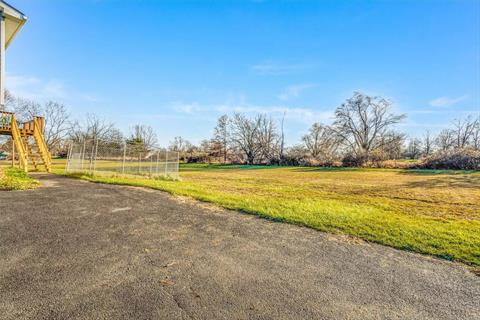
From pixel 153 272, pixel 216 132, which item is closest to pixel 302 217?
pixel 153 272

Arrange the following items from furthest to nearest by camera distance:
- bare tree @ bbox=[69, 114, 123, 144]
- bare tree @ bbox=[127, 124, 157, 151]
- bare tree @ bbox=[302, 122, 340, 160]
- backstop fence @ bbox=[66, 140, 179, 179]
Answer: bare tree @ bbox=[127, 124, 157, 151]
bare tree @ bbox=[69, 114, 123, 144]
bare tree @ bbox=[302, 122, 340, 160]
backstop fence @ bbox=[66, 140, 179, 179]

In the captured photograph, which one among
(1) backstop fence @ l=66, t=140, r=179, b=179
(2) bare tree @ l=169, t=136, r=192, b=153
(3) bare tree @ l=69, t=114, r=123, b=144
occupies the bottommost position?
(1) backstop fence @ l=66, t=140, r=179, b=179

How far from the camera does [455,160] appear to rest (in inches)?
965

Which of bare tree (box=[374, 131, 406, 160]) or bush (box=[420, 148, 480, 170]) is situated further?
bare tree (box=[374, 131, 406, 160])

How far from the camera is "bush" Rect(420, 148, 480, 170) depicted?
23344mm

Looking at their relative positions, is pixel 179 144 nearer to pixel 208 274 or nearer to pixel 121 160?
pixel 121 160

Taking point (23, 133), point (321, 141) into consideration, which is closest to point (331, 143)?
point (321, 141)

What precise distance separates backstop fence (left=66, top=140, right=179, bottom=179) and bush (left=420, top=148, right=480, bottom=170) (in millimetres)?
26768

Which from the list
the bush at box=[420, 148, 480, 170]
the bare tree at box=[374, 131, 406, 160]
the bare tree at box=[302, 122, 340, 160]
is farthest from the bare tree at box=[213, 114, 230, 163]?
the bush at box=[420, 148, 480, 170]

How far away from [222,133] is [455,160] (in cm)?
3551

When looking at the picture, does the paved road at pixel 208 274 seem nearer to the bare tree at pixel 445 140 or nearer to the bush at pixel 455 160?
the bush at pixel 455 160

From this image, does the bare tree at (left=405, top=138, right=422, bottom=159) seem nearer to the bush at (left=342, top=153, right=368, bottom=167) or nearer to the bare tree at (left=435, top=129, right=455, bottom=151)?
the bare tree at (left=435, top=129, right=455, bottom=151)

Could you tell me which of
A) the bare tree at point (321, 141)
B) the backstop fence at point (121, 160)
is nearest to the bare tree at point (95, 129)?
Answer: the backstop fence at point (121, 160)

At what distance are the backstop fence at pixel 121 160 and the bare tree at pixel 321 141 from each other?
25.7m
